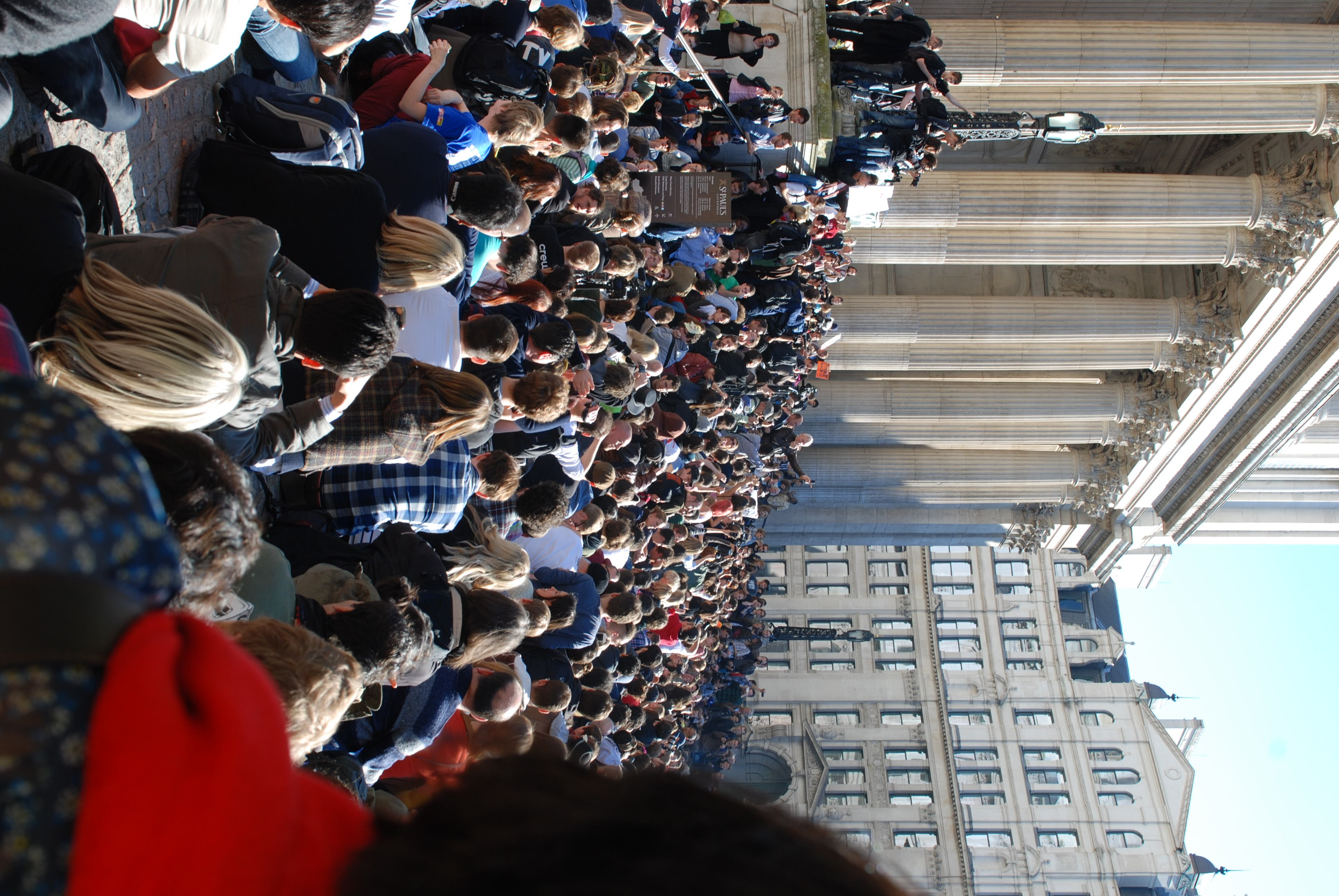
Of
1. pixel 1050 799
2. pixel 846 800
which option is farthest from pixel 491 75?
pixel 1050 799

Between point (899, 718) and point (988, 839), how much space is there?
15.1 ft

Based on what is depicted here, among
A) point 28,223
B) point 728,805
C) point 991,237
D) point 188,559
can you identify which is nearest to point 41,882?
point 728,805

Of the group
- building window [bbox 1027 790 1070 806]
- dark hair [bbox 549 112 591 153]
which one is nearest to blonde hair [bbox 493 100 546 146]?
dark hair [bbox 549 112 591 153]

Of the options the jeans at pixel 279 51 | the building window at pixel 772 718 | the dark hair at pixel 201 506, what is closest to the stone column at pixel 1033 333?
the jeans at pixel 279 51

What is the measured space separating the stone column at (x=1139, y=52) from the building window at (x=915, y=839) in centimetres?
2429

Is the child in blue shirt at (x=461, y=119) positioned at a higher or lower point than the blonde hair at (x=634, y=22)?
lower

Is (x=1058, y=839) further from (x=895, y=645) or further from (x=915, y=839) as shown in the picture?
(x=895, y=645)

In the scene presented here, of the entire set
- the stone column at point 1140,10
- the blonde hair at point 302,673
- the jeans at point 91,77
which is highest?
the stone column at point 1140,10

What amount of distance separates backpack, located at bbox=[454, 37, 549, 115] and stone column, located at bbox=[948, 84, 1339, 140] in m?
9.82

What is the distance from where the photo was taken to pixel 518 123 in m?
6.22

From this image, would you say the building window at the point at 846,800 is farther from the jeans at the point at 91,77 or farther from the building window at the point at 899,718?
the jeans at the point at 91,77

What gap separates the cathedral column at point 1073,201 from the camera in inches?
583

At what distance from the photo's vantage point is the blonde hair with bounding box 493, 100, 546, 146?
20.3ft

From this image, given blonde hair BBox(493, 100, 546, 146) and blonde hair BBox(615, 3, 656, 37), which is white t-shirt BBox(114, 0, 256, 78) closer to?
blonde hair BBox(493, 100, 546, 146)
